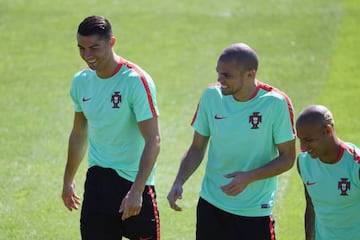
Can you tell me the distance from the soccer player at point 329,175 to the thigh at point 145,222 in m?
1.53

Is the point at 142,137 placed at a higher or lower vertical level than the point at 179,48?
lower

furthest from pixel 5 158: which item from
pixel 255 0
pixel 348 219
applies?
pixel 255 0

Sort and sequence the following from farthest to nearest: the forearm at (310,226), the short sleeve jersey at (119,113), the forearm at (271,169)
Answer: the short sleeve jersey at (119,113)
the forearm at (310,226)
the forearm at (271,169)

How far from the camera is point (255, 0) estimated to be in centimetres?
2206

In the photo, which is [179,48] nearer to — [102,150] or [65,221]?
[65,221]

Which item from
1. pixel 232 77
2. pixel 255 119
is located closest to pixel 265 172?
pixel 255 119

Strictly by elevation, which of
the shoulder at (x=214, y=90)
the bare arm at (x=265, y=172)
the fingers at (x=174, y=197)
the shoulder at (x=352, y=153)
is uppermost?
the shoulder at (x=214, y=90)

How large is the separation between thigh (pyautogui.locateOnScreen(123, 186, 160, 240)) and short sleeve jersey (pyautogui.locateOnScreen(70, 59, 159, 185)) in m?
0.15

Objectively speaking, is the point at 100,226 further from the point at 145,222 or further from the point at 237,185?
the point at 237,185

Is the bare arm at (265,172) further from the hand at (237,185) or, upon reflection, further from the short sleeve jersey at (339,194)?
the short sleeve jersey at (339,194)

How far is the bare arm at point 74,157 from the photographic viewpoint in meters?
8.72

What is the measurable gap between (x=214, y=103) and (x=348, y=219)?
1.45m

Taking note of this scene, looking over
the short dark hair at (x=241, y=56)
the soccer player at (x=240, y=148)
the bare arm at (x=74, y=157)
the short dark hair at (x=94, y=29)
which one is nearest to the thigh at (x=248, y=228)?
the soccer player at (x=240, y=148)

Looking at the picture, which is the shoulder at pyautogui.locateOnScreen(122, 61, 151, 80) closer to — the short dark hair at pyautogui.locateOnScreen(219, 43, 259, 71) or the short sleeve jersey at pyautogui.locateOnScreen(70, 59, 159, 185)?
the short sleeve jersey at pyautogui.locateOnScreen(70, 59, 159, 185)
